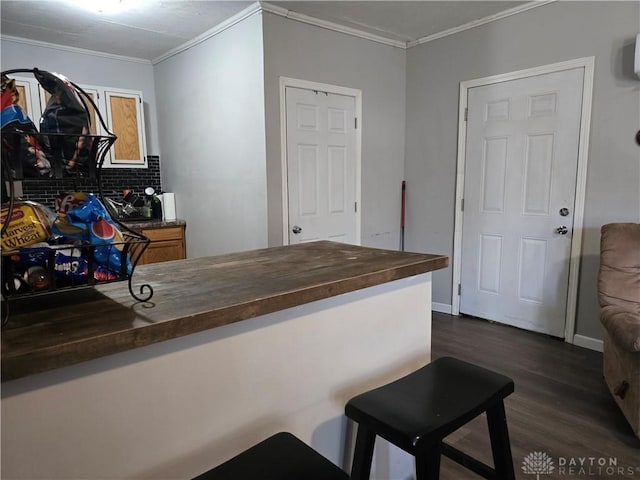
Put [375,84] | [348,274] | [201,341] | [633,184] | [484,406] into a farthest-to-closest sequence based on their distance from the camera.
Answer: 1. [375,84]
2. [633,184]
3. [348,274]
4. [484,406]
5. [201,341]

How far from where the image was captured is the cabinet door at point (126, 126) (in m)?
4.01

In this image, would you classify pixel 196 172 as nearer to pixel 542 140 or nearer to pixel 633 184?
pixel 542 140

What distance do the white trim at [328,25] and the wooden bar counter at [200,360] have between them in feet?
7.31

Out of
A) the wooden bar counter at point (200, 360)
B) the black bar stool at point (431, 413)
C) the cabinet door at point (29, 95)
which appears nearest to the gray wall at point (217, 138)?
the cabinet door at point (29, 95)

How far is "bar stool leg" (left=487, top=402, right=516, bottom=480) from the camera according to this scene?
1.28 meters

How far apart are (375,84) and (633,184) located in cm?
213

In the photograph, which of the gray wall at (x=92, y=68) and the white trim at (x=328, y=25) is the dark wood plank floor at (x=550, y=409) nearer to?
the white trim at (x=328, y=25)

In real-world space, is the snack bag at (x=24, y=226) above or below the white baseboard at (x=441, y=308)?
above

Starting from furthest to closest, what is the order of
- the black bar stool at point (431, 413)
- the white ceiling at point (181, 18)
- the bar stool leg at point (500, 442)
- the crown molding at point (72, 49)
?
the crown molding at point (72, 49)
the white ceiling at point (181, 18)
the bar stool leg at point (500, 442)
the black bar stool at point (431, 413)

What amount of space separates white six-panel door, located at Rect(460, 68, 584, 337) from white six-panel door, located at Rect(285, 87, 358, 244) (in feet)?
3.42

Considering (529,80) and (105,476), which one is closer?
(105,476)

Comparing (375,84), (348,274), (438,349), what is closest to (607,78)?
(375,84)

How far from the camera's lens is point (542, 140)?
10.9 feet

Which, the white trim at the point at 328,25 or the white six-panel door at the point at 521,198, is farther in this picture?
the white six-panel door at the point at 521,198
